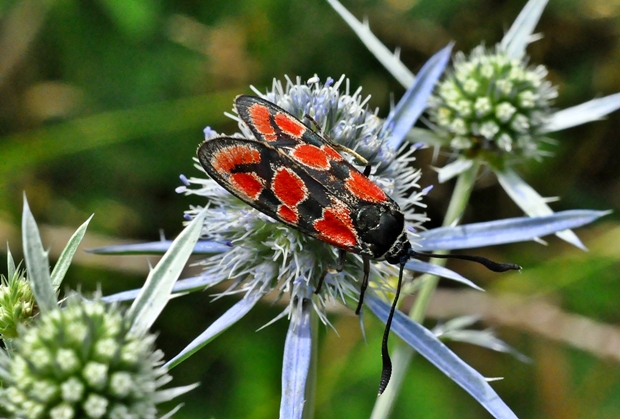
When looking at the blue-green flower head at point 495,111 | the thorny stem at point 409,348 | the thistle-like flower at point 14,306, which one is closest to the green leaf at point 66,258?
the thistle-like flower at point 14,306

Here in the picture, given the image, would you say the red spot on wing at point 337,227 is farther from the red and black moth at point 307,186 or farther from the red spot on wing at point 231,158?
the red spot on wing at point 231,158

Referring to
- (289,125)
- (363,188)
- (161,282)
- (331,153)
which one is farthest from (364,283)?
(161,282)

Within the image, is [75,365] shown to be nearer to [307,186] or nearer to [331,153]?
[307,186]

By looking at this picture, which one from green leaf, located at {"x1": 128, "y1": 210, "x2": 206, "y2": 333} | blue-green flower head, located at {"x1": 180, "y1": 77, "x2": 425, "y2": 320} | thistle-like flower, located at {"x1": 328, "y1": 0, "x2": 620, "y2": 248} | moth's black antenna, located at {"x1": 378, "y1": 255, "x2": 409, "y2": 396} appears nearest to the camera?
green leaf, located at {"x1": 128, "y1": 210, "x2": 206, "y2": 333}

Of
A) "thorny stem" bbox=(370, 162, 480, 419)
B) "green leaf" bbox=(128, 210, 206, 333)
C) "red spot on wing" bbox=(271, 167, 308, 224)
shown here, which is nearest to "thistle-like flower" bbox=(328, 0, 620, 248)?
"thorny stem" bbox=(370, 162, 480, 419)

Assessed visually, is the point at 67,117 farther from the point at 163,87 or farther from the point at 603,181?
the point at 603,181

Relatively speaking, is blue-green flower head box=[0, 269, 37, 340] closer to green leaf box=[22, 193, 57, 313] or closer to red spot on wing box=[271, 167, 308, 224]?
green leaf box=[22, 193, 57, 313]
